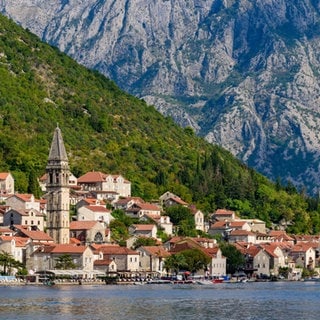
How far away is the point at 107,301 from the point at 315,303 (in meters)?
23.3

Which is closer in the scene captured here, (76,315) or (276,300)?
(76,315)

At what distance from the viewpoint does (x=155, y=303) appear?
133 meters

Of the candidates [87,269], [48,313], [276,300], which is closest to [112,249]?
[87,269]

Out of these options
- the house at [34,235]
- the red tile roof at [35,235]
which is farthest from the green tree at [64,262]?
the red tile roof at [35,235]

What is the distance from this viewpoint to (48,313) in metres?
118

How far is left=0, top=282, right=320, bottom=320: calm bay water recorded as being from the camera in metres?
117

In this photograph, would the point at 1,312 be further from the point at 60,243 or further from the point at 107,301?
the point at 60,243

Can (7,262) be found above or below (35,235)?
below

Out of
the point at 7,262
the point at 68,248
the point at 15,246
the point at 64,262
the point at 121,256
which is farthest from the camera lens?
the point at 121,256

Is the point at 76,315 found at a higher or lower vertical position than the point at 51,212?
lower

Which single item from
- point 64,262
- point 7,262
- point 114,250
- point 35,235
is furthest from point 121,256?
point 7,262

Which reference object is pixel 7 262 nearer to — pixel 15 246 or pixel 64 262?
pixel 15 246

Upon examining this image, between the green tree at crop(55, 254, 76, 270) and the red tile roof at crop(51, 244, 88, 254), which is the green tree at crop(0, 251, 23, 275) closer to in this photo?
the green tree at crop(55, 254, 76, 270)

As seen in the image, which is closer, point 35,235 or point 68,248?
point 68,248
